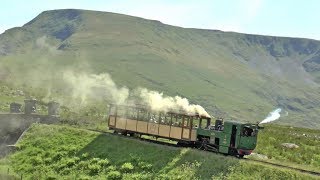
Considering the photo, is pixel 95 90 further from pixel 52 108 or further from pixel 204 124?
pixel 204 124

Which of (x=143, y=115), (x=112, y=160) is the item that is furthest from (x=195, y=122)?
(x=112, y=160)

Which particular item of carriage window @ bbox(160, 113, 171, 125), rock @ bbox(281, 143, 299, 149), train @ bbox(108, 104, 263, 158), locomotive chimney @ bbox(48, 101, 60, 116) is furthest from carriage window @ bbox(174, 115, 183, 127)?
locomotive chimney @ bbox(48, 101, 60, 116)

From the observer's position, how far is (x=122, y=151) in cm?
4241

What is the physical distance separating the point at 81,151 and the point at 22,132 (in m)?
12.0

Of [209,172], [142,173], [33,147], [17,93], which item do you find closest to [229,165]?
[209,172]

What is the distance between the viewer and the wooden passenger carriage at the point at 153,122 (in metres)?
41.3

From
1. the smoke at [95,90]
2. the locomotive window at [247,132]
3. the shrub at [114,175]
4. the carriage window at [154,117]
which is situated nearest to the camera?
the shrub at [114,175]

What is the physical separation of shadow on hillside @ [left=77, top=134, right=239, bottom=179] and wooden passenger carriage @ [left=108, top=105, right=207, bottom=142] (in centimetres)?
195

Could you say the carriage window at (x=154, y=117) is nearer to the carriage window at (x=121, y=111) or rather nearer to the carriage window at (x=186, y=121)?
the carriage window at (x=186, y=121)

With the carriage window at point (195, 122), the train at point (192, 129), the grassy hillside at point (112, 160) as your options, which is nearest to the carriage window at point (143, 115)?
the train at point (192, 129)

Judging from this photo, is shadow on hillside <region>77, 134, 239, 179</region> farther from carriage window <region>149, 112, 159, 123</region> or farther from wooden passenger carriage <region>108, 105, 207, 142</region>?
carriage window <region>149, 112, 159, 123</region>

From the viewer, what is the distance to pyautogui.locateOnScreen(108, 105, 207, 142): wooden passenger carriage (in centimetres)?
4134

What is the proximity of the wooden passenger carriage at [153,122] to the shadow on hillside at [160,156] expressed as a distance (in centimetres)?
195

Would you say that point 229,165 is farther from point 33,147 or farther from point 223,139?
point 33,147
